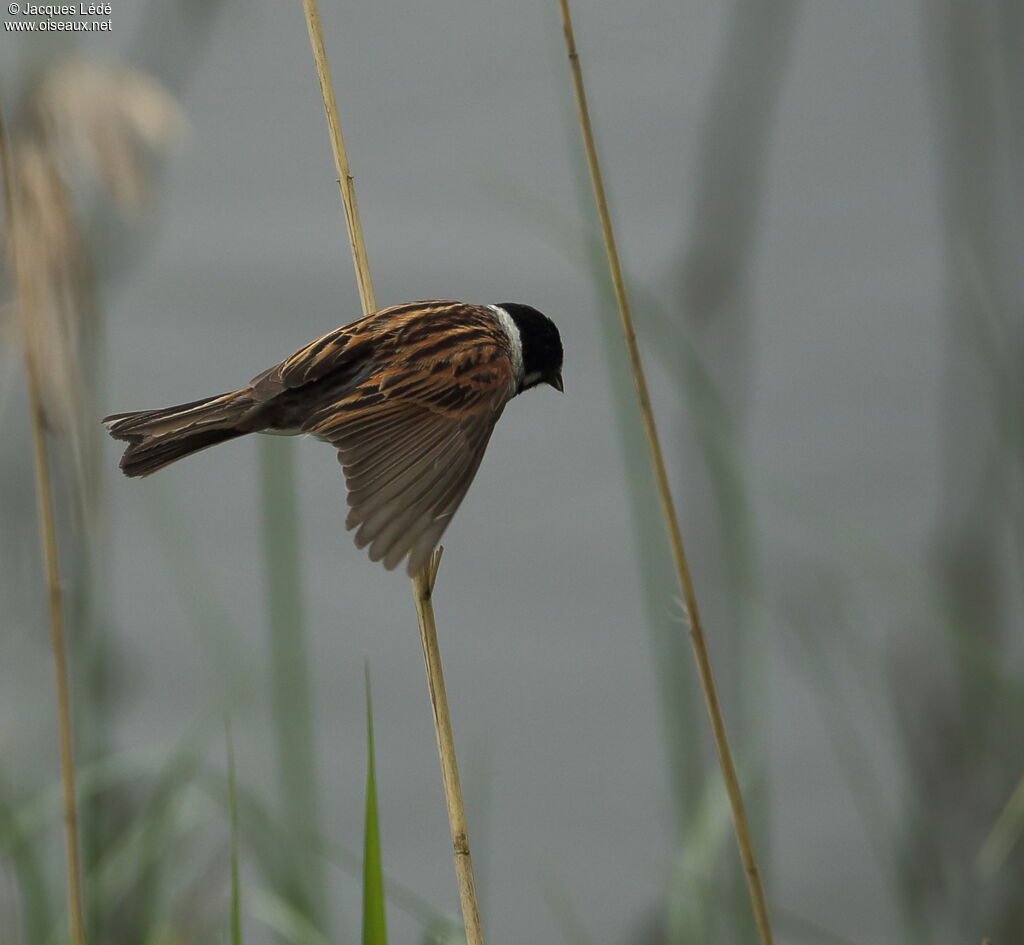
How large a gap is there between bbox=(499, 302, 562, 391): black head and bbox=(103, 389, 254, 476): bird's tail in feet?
2.03

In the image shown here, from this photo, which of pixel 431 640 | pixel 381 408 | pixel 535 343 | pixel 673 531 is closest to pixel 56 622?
pixel 431 640

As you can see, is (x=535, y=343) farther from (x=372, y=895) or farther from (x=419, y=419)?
(x=372, y=895)

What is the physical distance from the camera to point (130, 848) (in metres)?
2.43

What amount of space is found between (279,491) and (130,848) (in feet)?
2.36

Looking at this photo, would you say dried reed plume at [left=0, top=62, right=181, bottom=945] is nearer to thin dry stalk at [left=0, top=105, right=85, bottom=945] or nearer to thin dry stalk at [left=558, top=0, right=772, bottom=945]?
thin dry stalk at [left=0, top=105, right=85, bottom=945]

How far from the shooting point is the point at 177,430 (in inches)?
86.4

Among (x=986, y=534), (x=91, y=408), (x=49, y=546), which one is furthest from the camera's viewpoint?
(x=986, y=534)

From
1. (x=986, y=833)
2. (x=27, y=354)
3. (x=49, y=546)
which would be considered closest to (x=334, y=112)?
(x=27, y=354)

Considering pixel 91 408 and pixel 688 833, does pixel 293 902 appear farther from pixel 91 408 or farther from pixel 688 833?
pixel 91 408

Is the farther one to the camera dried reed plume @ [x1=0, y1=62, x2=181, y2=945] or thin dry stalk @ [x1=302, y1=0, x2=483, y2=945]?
dried reed plume @ [x1=0, y1=62, x2=181, y2=945]

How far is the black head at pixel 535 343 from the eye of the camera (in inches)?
103

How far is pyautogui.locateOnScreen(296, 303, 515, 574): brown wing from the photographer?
6.31 ft

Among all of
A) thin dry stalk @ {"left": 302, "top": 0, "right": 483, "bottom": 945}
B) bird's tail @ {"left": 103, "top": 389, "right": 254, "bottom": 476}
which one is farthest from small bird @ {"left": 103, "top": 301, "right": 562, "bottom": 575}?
thin dry stalk @ {"left": 302, "top": 0, "right": 483, "bottom": 945}

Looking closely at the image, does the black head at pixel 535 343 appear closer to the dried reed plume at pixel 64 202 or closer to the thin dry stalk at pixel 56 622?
the dried reed plume at pixel 64 202
